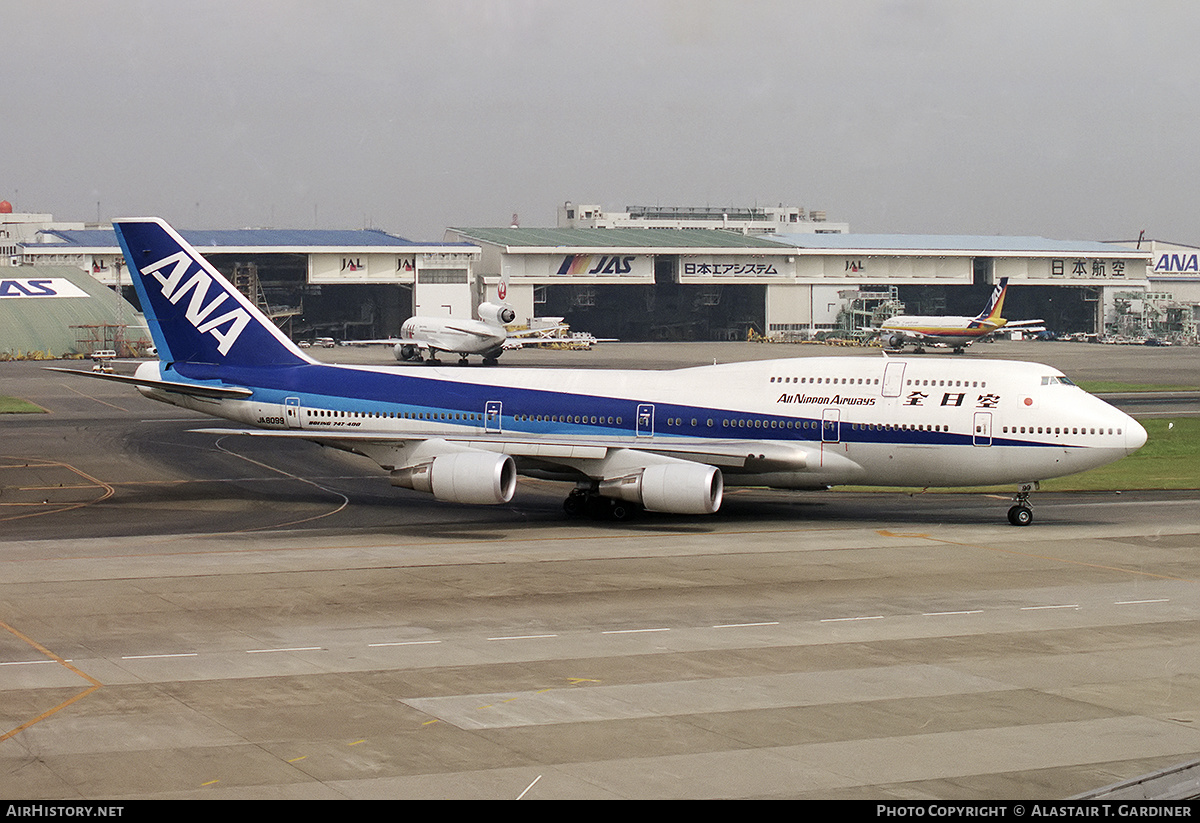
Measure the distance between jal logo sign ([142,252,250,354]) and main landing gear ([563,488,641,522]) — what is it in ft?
44.5

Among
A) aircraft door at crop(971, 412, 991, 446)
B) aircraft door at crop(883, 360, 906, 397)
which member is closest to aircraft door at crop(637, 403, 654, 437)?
aircraft door at crop(883, 360, 906, 397)

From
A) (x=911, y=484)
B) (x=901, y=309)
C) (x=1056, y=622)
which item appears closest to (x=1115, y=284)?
(x=901, y=309)

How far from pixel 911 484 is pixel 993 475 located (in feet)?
8.63

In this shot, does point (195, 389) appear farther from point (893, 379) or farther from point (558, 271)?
point (558, 271)

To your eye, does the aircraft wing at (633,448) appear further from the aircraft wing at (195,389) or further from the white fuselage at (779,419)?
the aircraft wing at (195,389)

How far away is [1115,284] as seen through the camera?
19888 centimetres

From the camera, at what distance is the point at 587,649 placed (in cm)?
2612

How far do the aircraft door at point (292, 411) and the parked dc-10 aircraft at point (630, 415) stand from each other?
0.21 ft

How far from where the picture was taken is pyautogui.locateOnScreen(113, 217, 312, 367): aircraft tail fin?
155 feet

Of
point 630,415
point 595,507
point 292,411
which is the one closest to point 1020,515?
point 630,415

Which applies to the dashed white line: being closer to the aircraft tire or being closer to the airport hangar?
the aircraft tire

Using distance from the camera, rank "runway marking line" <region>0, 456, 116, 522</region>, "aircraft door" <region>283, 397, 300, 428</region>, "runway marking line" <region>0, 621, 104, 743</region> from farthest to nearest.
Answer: "aircraft door" <region>283, 397, 300, 428</region> < "runway marking line" <region>0, 456, 116, 522</region> < "runway marking line" <region>0, 621, 104, 743</region>
